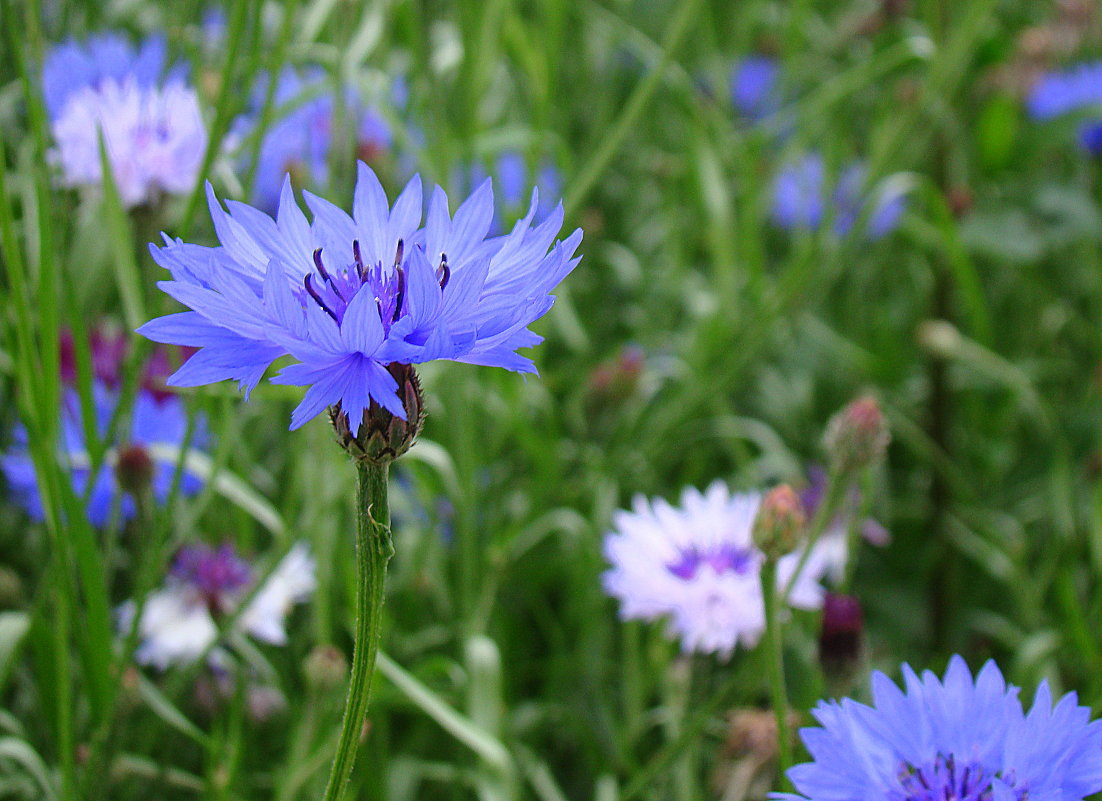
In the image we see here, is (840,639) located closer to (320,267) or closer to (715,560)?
(715,560)

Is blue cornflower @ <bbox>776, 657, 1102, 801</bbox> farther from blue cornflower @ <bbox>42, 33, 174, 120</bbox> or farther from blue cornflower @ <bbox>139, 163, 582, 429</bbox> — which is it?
blue cornflower @ <bbox>42, 33, 174, 120</bbox>

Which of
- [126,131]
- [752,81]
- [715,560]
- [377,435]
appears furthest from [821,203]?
[377,435]

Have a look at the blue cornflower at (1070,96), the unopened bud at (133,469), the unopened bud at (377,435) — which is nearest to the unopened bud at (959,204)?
the blue cornflower at (1070,96)

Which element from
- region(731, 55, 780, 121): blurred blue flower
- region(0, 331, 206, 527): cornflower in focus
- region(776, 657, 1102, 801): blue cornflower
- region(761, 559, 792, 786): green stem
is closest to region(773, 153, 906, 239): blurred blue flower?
region(731, 55, 780, 121): blurred blue flower

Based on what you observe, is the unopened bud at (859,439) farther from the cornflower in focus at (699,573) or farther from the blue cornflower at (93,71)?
the blue cornflower at (93,71)

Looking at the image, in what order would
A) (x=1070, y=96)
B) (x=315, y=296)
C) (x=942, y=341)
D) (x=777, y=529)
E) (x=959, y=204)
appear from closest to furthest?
(x=315, y=296), (x=777, y=529), (x=942, y=341), (x=959, y=204), (x=1070, y=96)

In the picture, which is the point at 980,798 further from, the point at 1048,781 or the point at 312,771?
the point at 312,771

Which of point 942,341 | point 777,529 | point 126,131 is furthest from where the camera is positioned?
point 942,341
